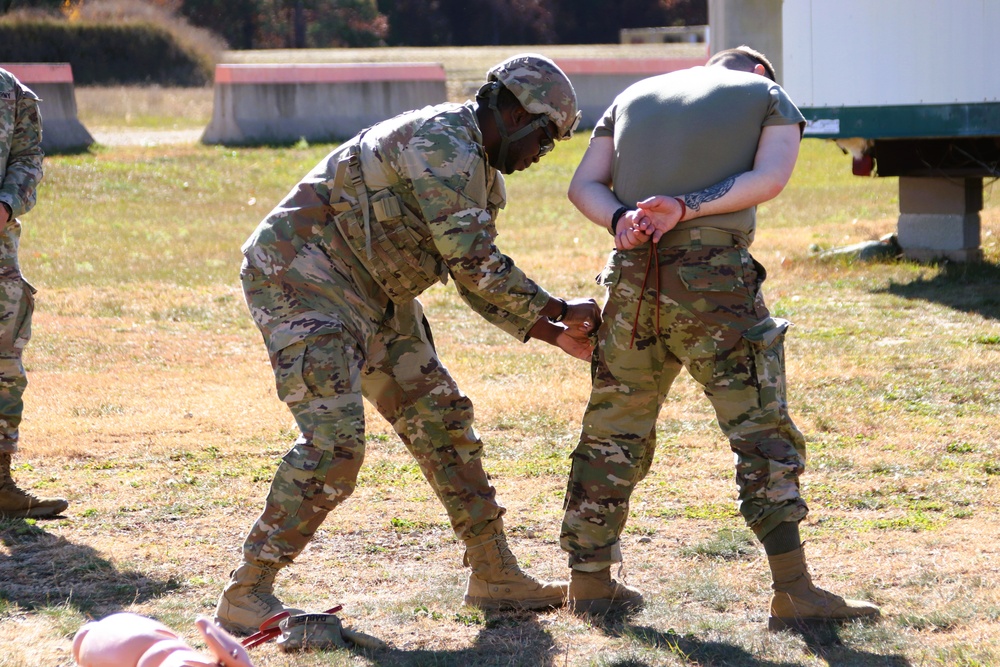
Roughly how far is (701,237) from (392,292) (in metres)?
1.06

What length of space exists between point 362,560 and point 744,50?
2.48 meters

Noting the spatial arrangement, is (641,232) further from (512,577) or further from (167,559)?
(167,559)

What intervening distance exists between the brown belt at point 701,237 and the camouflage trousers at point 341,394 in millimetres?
959

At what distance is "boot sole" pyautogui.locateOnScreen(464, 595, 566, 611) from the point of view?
420 cm

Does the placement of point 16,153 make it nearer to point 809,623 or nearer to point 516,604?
point 516,604

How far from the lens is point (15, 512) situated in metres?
5.27

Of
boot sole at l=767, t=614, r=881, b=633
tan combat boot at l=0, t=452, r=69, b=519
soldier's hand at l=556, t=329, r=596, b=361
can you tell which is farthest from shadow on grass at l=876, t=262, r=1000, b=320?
tan combat boot at l=0, t=452, r=69, b=519

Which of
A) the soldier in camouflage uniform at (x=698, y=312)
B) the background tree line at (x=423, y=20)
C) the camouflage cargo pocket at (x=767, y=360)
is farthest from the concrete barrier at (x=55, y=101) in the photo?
the background tree line at (x=423, y=20)

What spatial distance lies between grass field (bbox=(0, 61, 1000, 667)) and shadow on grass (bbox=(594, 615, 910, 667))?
0.04 feet

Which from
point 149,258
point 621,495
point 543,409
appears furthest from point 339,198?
point 149,258

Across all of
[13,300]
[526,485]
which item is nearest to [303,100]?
[13,300]

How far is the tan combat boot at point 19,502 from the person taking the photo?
5.27 meters

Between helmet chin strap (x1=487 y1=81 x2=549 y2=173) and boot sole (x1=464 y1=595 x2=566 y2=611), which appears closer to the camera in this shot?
helmet chin strap (x1=487 y1=81 x2=549 y2=173)

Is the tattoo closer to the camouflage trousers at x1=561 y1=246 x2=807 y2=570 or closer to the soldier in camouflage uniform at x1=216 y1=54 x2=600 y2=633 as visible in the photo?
the camouflage trousers at x1=561 y1=246 x2=807 y2=570
